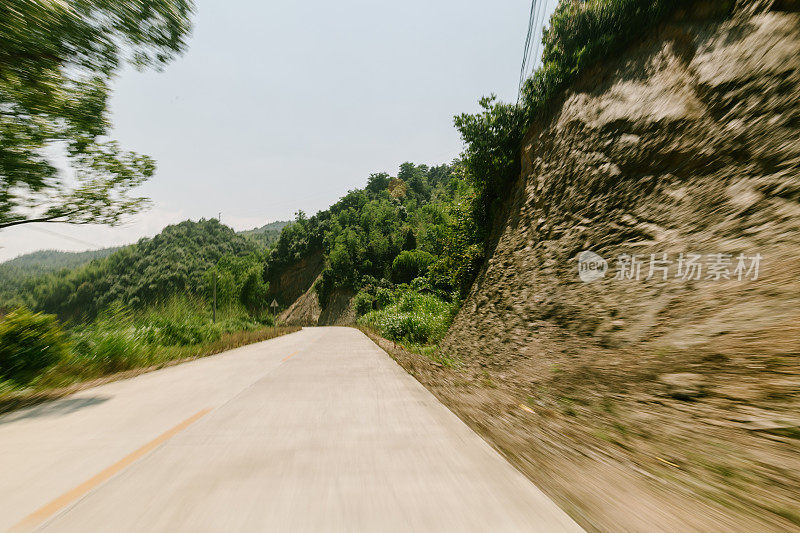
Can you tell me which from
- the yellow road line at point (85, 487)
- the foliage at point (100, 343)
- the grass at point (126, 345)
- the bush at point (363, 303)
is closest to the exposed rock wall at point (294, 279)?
the bush at point (363, 303)

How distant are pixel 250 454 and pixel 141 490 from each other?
85cm

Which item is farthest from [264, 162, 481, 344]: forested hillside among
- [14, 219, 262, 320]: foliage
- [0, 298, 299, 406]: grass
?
[14, 219, 262, 320]: foliage

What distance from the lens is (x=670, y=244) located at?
6.11 m

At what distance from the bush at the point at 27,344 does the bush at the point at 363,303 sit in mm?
51388

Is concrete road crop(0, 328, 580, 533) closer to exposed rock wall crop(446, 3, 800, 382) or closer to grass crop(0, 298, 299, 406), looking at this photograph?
grass crop(0, 298, 299, 406)

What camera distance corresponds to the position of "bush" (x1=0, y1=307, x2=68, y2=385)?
Result: 5.88m

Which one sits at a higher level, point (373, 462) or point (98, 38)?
point (98, 38)

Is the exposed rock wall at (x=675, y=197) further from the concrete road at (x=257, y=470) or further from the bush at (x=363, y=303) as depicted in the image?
the bush at (x=363, y=303)

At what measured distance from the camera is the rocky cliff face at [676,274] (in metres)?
3.31

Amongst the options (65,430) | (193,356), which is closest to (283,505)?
(65,430)

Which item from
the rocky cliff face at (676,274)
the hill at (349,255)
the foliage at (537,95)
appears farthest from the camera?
the hill at (349,255)

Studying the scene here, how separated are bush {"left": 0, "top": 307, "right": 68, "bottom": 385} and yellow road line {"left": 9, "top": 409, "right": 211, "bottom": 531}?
434 cm

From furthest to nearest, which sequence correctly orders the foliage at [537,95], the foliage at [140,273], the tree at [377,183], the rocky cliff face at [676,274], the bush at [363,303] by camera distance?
the tree at [377,183]
the foliage at [140,273]
the bush at [363,303]
the foliage at [537,95]
the rocky cliff face at [676,274]

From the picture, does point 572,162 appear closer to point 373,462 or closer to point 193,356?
point 373,462
